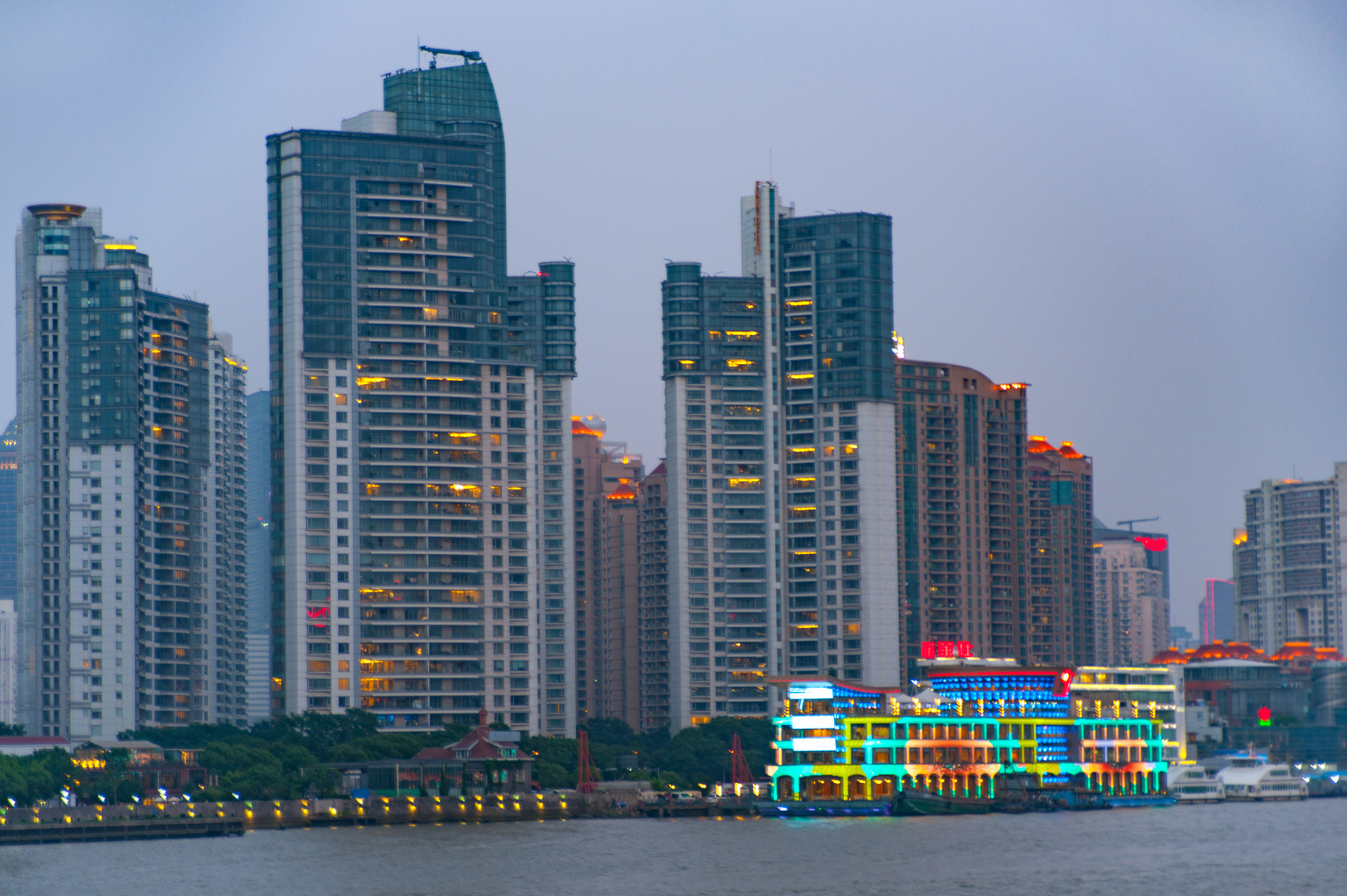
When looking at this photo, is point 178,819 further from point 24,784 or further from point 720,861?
point 720,861

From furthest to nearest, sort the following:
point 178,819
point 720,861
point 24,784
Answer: point 24,784
point 178,819
point 720,861

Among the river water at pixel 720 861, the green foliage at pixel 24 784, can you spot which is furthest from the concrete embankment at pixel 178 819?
the green foliage at pixel 24 784

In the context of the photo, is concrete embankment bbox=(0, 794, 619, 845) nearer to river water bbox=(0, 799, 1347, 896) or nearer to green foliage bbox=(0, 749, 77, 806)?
river water bbox=(0, 799, 1347, 896)

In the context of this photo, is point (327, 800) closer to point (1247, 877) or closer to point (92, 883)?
point (92, 883)

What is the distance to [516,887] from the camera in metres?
136

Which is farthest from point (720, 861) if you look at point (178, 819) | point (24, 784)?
point (24, 784)

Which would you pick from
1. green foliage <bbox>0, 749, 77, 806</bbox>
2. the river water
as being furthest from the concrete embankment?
green foliage <bbox>0, 749, 77, 806</bbox>

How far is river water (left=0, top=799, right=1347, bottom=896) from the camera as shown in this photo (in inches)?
5359

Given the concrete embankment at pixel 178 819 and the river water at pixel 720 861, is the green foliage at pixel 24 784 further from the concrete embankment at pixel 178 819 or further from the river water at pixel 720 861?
the river water at pixel 720 861

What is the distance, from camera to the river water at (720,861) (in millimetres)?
136125

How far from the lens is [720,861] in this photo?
6068 inches

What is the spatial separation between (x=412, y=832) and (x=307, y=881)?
46.6 meters

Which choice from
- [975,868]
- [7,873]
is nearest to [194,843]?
[7,873]

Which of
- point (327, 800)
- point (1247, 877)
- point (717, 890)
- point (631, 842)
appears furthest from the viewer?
point (327, 800)
